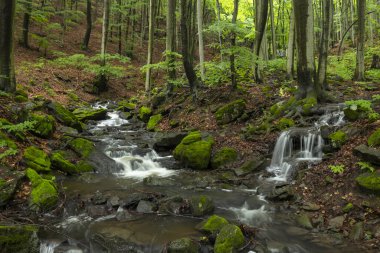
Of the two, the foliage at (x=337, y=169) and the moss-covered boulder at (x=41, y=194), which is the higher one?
the foliage at (x=337, y=169)

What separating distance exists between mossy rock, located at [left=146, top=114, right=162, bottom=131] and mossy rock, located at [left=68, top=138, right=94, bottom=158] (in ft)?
13.9

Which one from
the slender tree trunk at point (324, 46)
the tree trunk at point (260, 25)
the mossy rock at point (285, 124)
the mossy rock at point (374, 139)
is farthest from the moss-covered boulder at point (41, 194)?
the tree trunk at point (260, 25)

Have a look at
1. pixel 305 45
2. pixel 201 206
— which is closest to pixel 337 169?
pixel 201 206

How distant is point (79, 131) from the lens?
46.3 feet

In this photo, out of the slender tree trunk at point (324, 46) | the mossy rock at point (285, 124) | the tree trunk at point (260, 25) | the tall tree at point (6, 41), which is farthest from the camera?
the tree trunk at point (260, 25)

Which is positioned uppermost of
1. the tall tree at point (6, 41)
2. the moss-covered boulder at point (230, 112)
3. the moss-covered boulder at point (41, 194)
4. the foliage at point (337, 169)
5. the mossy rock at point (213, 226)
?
the tall tree at point (6, 41)

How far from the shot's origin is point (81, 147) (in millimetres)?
11273

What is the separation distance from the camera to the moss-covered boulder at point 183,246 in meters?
5.69

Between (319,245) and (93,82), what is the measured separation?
63.1ft

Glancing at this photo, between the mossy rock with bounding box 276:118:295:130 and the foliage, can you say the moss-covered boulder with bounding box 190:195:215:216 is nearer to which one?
the foliage

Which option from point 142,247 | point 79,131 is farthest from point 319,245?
point 79,131

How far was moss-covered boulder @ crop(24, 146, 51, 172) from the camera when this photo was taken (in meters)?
8.88

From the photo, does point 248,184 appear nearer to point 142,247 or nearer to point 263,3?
point 142,247

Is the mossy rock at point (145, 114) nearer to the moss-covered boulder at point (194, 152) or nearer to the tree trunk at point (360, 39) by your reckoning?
the moss-covered boulder at point (194, 152)
